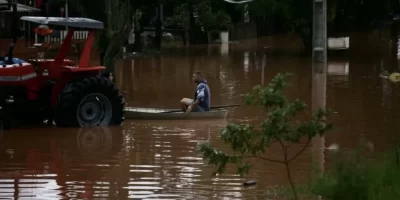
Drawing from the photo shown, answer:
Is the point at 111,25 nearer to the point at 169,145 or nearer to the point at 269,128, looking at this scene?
the point at 169,145

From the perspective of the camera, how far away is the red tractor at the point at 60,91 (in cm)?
1683

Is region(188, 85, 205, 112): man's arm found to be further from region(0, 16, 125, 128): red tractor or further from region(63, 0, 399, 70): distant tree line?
region(63, 0, 399, 70): distant tree line

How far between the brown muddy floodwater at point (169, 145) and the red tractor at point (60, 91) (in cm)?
37

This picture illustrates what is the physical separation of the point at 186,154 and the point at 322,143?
235 cm

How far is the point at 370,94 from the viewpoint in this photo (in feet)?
77.2

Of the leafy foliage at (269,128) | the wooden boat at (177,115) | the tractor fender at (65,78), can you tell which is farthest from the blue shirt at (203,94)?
the leafy foliage at (269,128)

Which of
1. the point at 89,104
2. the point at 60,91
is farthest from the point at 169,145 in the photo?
the point at 60,91

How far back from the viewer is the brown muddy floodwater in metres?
11.2

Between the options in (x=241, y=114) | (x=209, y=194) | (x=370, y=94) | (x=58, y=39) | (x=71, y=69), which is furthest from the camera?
(x=58, y=39)

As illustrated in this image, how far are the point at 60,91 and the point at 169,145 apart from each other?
3.10 meters

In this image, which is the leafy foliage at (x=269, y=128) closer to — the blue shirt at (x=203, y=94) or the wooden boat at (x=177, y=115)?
the wooden boat at (x=177, y=115)

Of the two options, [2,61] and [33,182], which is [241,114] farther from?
[33,182]

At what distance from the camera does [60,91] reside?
17.1 metres

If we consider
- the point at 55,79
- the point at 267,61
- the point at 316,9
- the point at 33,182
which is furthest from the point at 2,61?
the point at 267,61
